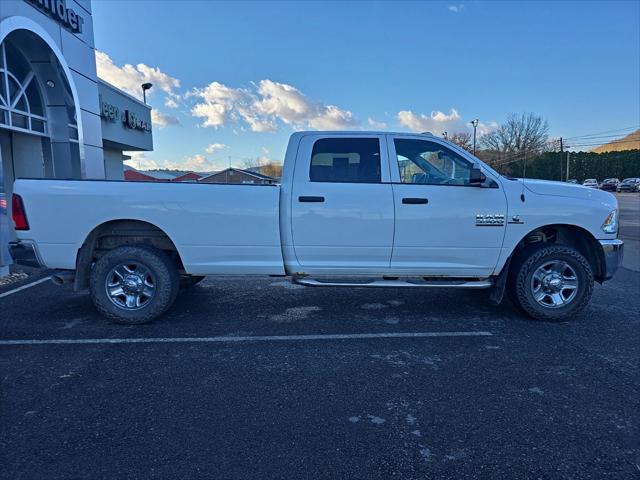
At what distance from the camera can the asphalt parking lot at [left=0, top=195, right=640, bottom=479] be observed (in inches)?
96.2

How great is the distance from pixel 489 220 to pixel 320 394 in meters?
2.79

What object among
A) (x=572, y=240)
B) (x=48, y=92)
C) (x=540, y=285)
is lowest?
(x=540, y=285)

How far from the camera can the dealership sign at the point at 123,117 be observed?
15.6 metres

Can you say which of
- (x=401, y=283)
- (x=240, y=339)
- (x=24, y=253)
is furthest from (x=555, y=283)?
(x=24, y=253)

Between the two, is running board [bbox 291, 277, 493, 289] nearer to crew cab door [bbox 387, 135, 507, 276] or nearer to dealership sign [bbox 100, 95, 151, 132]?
crew cab door [bbox 387, 135, 507, 276]

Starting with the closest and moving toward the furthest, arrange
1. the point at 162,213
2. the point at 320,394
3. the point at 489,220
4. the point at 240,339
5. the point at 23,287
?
the point at 320,394
the point at 240,339
the point at 162,213
the point at 489,220
the point at 23,287

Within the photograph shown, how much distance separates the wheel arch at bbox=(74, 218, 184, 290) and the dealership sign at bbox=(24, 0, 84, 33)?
7.02m

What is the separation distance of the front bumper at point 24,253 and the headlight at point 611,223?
6388 millimetres

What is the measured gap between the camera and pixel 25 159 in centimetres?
1024

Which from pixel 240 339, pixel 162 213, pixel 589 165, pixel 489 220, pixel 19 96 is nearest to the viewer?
pixel 240 339

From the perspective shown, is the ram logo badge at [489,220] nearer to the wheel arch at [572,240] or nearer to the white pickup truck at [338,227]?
the white pickup truck at [338,227]

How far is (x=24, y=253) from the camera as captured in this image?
4559mm

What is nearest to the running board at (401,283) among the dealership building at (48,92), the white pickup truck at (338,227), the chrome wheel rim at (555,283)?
the white pickup truck at (338,227)

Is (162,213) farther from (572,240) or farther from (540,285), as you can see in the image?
(572,240)
